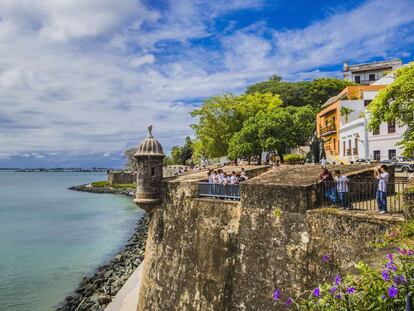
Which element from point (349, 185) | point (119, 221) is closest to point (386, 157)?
point (349, 185)

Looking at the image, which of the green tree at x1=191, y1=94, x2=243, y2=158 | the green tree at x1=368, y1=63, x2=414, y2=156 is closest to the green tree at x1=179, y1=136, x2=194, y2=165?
the green tree at x1=191, y1=94, x2=243, y2=158

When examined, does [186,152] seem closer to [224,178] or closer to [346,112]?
[346,112]

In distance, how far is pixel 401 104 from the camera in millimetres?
13508

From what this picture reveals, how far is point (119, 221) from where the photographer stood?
50.3m

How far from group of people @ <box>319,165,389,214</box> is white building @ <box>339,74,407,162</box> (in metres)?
16.6

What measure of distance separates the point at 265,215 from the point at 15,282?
22.5 meters

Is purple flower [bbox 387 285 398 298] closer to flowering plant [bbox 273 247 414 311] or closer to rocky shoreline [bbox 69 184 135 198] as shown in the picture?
flowering plant [bbox 273 247 414 311]

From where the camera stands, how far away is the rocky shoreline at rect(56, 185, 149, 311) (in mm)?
21125

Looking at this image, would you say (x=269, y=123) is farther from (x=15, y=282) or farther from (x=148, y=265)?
(x=15, y=282)

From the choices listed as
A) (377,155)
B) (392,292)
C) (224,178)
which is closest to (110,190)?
(377,155)

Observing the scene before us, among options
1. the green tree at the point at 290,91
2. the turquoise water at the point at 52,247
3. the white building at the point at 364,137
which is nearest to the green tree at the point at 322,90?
the green tree at the point at 290,91

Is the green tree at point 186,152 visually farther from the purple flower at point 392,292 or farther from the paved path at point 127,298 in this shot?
the purple flower at point 392,292

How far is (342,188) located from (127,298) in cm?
1477

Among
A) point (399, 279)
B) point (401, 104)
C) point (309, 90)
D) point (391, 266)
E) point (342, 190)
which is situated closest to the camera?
point (399, 279)
